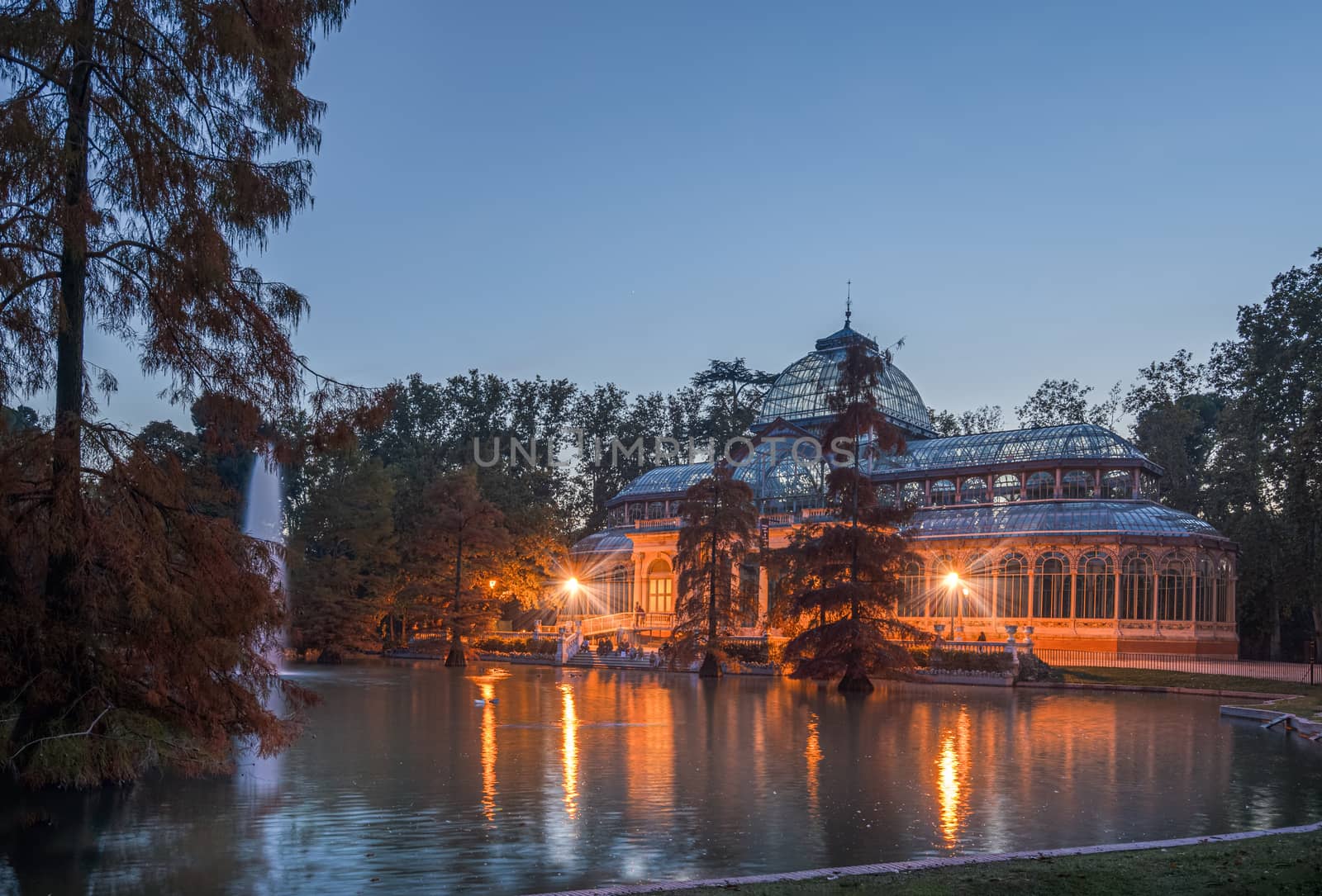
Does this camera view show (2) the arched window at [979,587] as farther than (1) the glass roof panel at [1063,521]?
Yes

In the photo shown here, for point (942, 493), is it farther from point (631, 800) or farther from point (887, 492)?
point (631, 800)

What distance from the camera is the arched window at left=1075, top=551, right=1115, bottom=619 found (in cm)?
5022

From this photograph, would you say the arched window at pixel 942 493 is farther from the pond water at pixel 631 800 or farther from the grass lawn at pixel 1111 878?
the grass lawn at pixel 1111 878

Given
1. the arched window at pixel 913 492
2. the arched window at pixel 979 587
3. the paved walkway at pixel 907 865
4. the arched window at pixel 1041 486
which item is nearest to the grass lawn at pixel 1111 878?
the paved walkway at pixel 907 865

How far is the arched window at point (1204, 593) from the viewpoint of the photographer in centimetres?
5041

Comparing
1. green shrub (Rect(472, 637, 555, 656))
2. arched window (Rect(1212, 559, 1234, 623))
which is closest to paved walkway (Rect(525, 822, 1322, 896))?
arched window (Rect(1212, 559, 1234, 623))

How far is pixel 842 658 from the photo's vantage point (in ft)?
124

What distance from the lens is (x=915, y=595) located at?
2196 inches

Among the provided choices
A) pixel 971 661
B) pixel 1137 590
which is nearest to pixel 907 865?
pixel 971 661

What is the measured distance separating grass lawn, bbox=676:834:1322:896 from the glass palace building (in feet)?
89.9

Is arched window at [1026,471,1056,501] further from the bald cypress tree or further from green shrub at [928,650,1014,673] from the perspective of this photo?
the bald cypress tree

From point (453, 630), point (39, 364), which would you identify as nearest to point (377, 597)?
point (453, 630)

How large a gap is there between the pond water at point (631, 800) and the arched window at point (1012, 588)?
→ 72.7 feet

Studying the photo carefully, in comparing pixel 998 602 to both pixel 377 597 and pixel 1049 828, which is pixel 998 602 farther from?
pixel 1049 828
